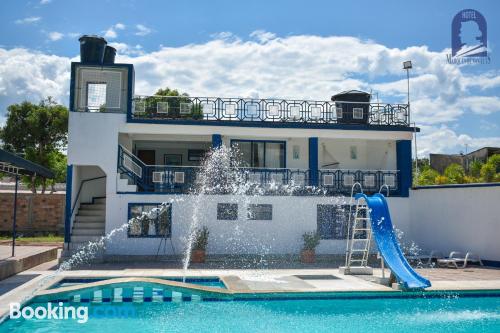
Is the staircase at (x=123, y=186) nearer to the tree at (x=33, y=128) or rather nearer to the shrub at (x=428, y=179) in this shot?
the tree at (x=33, y=128)

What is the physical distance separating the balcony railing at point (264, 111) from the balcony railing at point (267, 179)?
1.92 meters

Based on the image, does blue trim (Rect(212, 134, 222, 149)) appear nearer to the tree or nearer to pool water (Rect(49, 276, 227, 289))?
pool water (Rect(49, 276, 227, 289))

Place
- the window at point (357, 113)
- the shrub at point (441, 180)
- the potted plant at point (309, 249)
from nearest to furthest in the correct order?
the potted plant at point (309, 249) → the window at point (357, 113) → the shrub at point (441, 180)

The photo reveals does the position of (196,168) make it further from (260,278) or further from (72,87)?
(260,278)

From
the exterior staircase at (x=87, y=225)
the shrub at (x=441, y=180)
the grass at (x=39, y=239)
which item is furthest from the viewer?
the shrub at (x=441, y=180)

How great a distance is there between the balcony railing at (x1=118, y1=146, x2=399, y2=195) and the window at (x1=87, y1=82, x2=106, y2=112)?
191cm

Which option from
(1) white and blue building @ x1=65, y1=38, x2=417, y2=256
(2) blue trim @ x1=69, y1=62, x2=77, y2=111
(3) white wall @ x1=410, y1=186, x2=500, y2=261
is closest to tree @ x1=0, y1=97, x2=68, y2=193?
(1) white and blue building @ x1=65, y1=38, x2=417, y2=256

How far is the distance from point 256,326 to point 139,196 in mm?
10348

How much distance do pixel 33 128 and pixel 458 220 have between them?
25.0 m

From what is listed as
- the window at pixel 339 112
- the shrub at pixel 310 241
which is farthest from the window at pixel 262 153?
the shrub at pixel 310 241

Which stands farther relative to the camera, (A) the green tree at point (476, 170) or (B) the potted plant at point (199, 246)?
(A) the green tree at point (476, 170)

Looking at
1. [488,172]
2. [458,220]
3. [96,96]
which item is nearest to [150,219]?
[96,96]

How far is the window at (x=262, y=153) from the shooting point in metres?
22.0

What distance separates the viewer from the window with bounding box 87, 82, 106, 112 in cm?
1958
